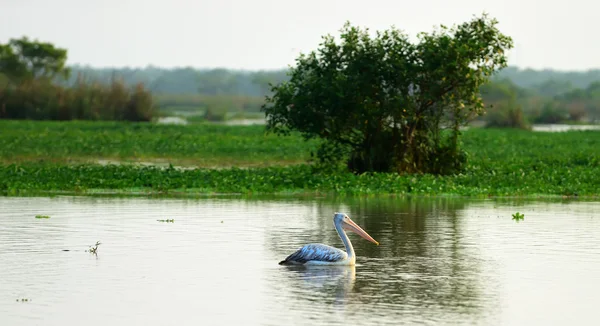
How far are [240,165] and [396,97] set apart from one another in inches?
278

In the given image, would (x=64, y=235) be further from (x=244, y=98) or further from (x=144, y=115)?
(x=244, y=98)

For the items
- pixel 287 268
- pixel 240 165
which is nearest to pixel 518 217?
pixel 287 268

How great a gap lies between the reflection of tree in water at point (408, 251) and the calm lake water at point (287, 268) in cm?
3

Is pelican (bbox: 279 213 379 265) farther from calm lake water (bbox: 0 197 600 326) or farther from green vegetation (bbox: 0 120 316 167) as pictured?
green vegetation (bbox: 0 120 316 167)

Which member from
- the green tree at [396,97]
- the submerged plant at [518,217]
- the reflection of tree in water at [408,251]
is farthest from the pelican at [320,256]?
the green tree at [396,97]

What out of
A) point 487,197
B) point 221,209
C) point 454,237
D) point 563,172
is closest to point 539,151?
point 563,172

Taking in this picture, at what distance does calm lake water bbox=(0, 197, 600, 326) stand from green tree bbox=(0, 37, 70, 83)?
57.3 meters

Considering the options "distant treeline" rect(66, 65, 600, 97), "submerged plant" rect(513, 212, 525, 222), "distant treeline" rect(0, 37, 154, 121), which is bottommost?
"submerged plant" rect(513, 212, 525, 222)

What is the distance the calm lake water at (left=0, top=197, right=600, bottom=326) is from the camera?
1257cm

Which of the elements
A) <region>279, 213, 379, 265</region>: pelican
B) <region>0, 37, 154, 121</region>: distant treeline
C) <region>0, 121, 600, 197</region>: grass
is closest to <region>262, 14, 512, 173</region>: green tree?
<region>0, 121, 600, 197</region>: grass

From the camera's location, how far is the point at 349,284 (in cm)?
1435

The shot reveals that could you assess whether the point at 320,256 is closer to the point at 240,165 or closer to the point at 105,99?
the point at 240,165

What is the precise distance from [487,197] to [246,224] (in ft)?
24.2

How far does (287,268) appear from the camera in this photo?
15.6 metres
